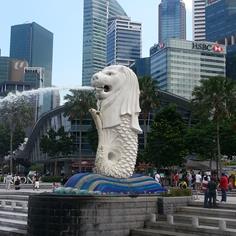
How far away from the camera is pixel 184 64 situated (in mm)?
155125

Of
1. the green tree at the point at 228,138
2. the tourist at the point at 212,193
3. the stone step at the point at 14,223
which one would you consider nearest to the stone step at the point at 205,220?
the tourist at the point at 212,193

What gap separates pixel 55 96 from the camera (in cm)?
16488

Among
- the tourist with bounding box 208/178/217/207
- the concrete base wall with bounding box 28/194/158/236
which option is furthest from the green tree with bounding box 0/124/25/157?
the concrete base wall with bounding box 28/194/158/236

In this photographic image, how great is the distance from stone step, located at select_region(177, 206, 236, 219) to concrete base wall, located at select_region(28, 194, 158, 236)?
2.22 meters

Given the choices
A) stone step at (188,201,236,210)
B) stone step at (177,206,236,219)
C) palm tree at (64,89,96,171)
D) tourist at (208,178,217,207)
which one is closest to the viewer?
stone step at (177,206,236,219)

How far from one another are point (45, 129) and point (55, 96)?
6236 cm

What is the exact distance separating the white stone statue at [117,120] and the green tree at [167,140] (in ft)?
100.0

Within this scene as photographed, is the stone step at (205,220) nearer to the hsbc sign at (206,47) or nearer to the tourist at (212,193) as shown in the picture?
the tourist at (212,193)

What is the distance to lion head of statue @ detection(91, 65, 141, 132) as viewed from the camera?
20.4 metres

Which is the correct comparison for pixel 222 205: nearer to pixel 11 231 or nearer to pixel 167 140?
pixel 11 231

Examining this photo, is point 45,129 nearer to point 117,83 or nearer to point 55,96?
point 55,96

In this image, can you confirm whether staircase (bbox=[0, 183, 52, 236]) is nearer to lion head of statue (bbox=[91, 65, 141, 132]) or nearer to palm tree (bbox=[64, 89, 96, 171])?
lion head of statue (bbox=[91, 65, 141, 132])

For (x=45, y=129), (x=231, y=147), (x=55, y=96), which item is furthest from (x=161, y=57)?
(x=231, y=147)

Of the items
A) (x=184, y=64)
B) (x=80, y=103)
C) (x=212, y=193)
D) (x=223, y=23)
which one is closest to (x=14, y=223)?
(x=212, y=193)
